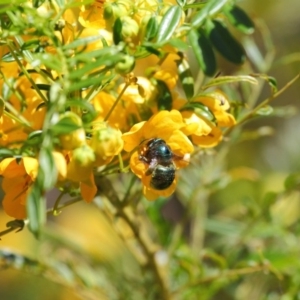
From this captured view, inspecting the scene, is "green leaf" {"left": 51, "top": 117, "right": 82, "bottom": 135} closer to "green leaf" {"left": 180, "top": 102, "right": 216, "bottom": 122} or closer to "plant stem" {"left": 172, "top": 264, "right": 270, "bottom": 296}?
"green leaf" {"left": 180, "top": 102, "right": 216, "bottom": 122}

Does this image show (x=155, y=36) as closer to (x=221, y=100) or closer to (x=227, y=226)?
(x=221, y=100)

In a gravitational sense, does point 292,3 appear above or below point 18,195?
below

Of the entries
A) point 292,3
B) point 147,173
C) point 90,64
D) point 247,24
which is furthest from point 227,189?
point 90,64

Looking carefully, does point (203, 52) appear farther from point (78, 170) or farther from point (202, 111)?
point (78, 170)

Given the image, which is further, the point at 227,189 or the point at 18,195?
the point at 227,189

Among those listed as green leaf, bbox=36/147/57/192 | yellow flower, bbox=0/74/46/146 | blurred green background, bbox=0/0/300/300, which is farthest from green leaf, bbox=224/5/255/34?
blurred green background, bbox=0/0/300/300

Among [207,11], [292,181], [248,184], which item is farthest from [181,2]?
[248,184]

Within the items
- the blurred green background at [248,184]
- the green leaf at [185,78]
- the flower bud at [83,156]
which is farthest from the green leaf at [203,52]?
the blurred green background at [248,184]
